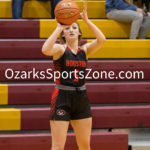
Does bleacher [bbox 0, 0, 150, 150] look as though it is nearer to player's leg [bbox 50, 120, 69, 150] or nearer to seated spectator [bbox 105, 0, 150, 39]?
seated spectator [bbox 105, 0, 150, 39]

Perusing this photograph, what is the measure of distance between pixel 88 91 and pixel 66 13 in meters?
1.39

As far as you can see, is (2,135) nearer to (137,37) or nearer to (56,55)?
(56,55)

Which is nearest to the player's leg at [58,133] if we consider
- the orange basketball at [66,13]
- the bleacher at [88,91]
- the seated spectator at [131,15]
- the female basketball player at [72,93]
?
the female basketball player at [72,93]

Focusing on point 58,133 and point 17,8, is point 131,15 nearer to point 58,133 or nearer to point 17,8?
point 17,8

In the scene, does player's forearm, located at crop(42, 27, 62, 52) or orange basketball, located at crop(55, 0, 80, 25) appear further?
orange basketball, located at crop(55, 0, 80, 25)

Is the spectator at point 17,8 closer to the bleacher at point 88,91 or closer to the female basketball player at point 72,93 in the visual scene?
the bleacher at point 88,91

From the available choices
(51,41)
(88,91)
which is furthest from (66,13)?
(88,91)

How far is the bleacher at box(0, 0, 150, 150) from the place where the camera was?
3857 mm

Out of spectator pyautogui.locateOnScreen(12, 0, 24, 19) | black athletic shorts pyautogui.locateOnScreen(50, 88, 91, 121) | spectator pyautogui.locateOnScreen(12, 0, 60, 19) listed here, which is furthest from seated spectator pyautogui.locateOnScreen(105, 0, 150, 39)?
black athletic shorts pyautogui.locateOnScreen(50, 88, 91, 121)

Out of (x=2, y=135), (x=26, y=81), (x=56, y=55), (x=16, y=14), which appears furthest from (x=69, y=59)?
(x=16, y=14)

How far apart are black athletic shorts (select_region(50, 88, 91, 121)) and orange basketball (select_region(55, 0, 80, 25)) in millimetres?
508

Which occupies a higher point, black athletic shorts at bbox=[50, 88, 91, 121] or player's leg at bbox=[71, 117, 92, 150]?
black athletic shorts at bbox=[50, 88, 91, 121]

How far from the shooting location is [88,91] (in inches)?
167

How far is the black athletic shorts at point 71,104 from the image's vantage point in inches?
118
